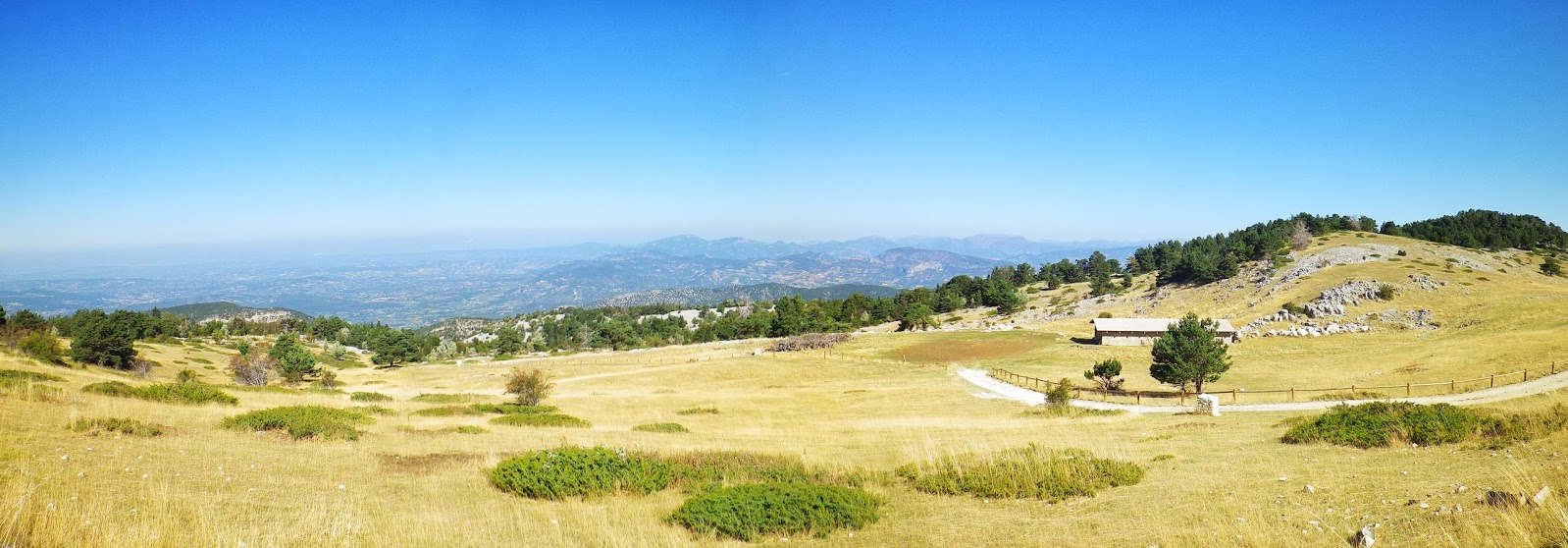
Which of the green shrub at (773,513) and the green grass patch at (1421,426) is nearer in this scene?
the green shrub at (773,513)

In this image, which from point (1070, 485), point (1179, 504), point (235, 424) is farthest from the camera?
point (235, 424)

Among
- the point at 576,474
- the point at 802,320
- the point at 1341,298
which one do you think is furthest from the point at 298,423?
the point at 802,320

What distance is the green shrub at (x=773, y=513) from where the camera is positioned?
993 centimetres

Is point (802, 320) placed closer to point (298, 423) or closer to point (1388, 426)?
point (298, 423)

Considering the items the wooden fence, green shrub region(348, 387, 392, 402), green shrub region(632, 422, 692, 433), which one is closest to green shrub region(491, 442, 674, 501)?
green shrub region(632, 422, 692, 433)

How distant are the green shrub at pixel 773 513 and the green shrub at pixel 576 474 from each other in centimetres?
Answer: 219

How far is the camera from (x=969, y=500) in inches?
475

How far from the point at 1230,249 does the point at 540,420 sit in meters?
138

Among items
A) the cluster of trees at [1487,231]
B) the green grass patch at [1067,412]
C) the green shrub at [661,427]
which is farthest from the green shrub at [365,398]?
the cluster of trees at [1487,231]

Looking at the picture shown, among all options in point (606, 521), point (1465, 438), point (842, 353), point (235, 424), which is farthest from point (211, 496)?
point (842, 353)

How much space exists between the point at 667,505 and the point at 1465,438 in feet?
54.4

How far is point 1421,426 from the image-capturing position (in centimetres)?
1470

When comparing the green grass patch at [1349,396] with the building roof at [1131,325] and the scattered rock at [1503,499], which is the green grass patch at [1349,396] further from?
the building roof at [1131,325]

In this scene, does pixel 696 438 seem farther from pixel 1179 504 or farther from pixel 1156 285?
pixel 1156 285
